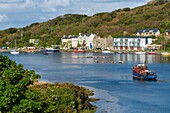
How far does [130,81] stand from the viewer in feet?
192

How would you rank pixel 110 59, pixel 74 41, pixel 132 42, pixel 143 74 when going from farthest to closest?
pixel 74 41, pixel 132 42, pixel 110 59, pixel 143 74

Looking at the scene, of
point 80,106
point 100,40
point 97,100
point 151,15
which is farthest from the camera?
point 151,15

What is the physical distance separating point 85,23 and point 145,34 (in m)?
52.4

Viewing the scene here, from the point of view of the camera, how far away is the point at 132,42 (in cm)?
14175

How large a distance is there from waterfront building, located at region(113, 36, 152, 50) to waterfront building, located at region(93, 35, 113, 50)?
2.60m

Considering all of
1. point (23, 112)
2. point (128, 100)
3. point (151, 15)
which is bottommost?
point (128, 100)

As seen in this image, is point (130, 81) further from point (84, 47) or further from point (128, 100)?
point (84, 47)

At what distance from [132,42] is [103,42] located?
580 inches

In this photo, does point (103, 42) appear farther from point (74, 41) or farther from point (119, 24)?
point (119, 24)

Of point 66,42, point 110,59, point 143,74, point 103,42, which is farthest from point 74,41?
point 143,74

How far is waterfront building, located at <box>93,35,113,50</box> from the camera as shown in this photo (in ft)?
489

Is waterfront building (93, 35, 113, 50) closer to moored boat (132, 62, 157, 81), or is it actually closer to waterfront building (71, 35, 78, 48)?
waterfront building (71, 35, 78, 48)

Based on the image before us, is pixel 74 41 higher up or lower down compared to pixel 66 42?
higher up

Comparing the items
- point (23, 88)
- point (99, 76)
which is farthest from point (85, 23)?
point (23, 88)
